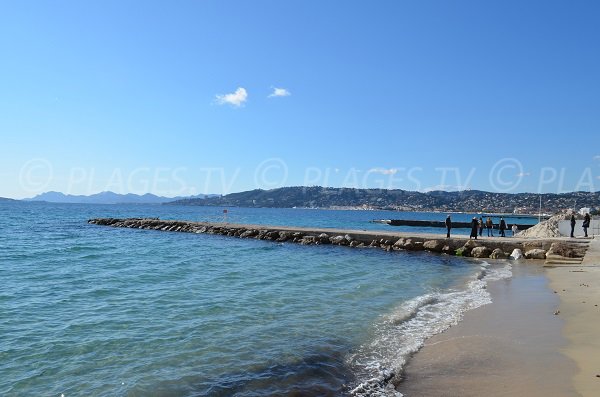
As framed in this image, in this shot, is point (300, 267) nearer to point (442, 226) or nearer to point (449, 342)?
point (449, 342)

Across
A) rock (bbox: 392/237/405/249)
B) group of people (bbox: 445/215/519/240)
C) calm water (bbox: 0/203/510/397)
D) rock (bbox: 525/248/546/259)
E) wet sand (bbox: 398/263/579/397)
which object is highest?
group of people (bbox: 445/215/519/240)

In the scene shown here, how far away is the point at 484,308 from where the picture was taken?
1180 cm

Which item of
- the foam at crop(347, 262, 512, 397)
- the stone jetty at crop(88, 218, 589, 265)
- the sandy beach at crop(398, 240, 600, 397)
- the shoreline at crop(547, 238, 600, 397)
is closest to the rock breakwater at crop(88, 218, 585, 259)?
the stone jetty at crop(88, 218, 589, 265)

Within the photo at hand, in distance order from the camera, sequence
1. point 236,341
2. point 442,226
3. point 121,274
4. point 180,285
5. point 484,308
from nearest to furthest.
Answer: point 236,341, point 484,308, point 180,285, point 121,274, point 442,226

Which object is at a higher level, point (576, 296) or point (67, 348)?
point (576, 296)

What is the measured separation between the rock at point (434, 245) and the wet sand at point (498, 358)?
15.6 metres

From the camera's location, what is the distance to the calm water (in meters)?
6.86

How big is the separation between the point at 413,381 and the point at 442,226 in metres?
77.5

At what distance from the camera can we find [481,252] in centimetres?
2530

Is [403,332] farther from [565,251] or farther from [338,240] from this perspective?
[338,240]

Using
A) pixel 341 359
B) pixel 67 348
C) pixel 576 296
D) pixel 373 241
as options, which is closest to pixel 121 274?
pixel 67 348

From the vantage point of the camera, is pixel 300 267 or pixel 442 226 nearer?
pixel 300 267

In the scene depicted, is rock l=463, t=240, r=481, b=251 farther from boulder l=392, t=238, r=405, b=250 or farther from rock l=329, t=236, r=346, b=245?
rock l=329, t=236, r=346, b=245

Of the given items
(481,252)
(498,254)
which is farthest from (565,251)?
(481,252)
